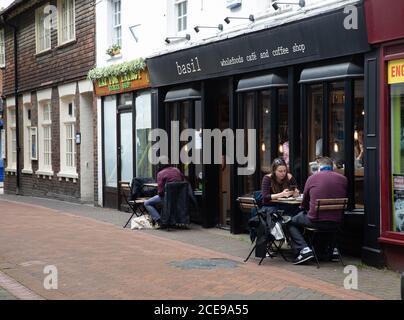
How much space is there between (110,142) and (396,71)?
34.2 ft

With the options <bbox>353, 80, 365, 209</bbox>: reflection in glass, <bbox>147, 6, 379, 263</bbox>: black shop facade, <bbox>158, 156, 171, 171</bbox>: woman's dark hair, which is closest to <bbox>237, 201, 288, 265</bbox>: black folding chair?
<bbox>147, 6, 379, 263</bbox>: black shop facade

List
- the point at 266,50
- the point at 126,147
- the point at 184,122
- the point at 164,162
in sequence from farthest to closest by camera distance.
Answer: the point at 126,147 → the point at 164,162 → the point at 184,122 → the point at 266,50

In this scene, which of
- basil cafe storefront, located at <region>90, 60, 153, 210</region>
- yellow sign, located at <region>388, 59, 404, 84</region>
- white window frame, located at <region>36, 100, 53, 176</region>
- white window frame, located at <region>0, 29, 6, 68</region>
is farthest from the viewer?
white window frame, located at <region>0, 29, 6, 68</region>

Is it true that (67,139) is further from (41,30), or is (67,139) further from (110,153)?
(41,30)

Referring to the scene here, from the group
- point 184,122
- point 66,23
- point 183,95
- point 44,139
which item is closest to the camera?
point 183,95

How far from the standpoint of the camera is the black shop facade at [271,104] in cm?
1023

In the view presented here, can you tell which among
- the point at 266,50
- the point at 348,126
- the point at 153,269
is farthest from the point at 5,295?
the point at 266,50

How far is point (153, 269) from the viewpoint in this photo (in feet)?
31.0

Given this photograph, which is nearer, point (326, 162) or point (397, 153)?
point (397, 153)

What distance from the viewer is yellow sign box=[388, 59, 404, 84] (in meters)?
9.03

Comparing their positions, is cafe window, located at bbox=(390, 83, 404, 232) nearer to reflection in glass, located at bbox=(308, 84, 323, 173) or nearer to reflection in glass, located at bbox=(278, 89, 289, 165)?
reflection in glass, located at bbox=(308, 84, 323, 173)

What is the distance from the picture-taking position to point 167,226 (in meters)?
14.0

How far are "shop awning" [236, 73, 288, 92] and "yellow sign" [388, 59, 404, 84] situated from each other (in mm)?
2766
